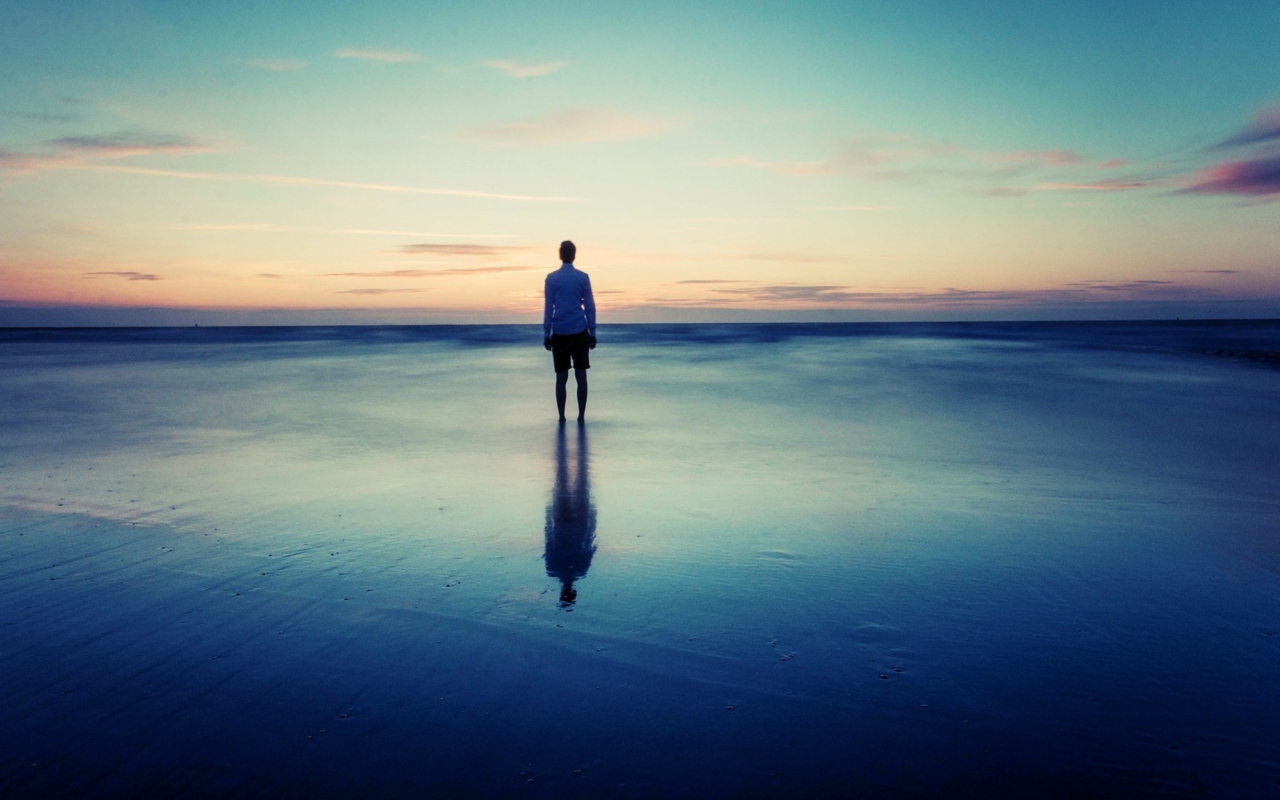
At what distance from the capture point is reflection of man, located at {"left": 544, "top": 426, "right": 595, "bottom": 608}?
10.6 ft

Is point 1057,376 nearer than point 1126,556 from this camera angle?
No

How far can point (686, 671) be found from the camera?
7.65 feet

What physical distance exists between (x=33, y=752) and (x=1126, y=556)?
13.0 feet

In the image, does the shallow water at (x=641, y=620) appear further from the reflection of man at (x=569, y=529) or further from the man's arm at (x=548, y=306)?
the man's arm at (x=548, y=306)

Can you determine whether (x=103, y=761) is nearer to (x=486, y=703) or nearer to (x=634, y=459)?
(x=486, y=703)

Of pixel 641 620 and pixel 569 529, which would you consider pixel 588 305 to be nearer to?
pixel 569 529

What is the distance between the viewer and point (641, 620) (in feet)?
8.91

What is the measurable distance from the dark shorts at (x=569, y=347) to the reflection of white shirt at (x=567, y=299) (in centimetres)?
5

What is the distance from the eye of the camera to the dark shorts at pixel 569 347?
8.15 metres

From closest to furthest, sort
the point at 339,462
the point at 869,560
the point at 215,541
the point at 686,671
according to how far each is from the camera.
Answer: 1. the point at 686,671
2. the point at 869,560
3. the point at 215,541
4. the point at 339,462

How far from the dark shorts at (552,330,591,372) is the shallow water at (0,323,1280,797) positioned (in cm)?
191

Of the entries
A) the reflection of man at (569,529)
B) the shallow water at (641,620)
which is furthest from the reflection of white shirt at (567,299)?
the reflection of man at (569,529)

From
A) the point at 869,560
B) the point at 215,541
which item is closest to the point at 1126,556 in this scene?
the point at 869,560

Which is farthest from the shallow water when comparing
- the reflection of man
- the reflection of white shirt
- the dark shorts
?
the reflection of white shirt
